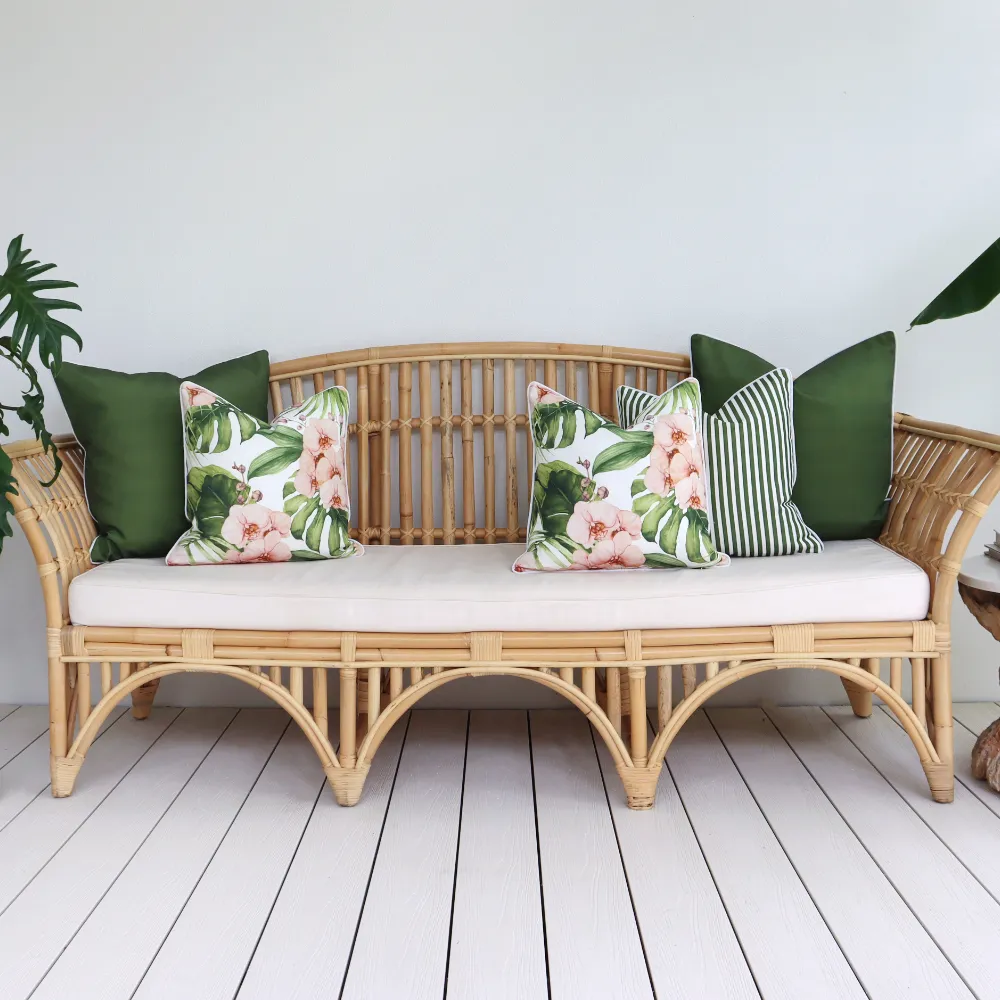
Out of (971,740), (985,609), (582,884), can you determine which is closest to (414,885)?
(582,884)

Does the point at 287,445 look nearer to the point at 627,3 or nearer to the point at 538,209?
the point at 538,209

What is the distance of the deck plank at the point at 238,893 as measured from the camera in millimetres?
1363

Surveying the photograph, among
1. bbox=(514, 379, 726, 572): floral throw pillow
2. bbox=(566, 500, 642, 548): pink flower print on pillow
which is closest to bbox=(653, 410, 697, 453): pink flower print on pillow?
bbox=(514, 379, 726, 572): floral throw pillow

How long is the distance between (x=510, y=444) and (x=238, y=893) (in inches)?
47.8

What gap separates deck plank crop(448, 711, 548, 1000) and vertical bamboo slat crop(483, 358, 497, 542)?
0.53 meters

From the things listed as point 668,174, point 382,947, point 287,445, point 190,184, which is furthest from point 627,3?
point 382,947

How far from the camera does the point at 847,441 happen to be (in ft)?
7.10

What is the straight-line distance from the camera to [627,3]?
237cm

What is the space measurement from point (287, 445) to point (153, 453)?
1.06 ft

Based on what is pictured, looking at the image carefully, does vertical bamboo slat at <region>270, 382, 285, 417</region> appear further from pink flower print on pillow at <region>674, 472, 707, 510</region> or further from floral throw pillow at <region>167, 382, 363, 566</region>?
pink flower print on pillow at <region>674, 472, 707, 510</region>

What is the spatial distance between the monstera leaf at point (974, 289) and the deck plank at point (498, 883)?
4.01ft

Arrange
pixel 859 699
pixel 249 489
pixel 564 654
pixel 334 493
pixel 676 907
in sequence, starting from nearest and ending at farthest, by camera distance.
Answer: pixel 676 907
pixel 564 654
pixel 249 489
pixel 334 493
pixel 859 699

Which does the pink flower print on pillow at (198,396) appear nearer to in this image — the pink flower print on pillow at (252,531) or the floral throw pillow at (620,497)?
the pink flower print on pillow at (252,531)

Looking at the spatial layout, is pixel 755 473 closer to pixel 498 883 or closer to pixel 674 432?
pixel 674 432
